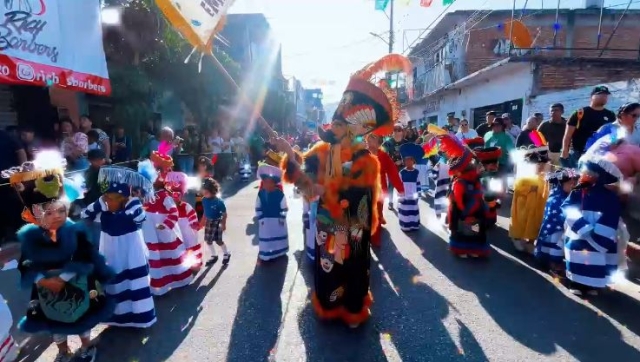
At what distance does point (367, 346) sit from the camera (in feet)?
10.3

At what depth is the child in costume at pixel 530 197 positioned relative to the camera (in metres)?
5.14

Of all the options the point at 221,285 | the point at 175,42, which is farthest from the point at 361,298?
the point at 175,42

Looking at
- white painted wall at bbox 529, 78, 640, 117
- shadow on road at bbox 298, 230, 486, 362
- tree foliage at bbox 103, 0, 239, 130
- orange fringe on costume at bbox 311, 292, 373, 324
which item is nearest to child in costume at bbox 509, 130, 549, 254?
shadow on road at bbox 298, 230, 486, 362

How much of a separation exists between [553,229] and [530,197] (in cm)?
70

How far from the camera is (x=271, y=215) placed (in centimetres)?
521

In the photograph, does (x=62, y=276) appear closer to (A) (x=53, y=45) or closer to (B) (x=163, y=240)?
(B) (x=163, y=240)

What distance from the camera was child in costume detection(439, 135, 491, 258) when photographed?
16.3 feet

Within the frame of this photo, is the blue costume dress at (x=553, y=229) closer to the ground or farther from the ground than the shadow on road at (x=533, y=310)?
farther from the ground

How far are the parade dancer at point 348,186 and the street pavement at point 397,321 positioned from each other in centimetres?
35

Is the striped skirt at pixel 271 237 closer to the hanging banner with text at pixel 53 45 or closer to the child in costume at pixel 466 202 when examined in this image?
the child in costume at pixel 466 202

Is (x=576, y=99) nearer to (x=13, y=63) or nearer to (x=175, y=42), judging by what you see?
(x=175, y=42)

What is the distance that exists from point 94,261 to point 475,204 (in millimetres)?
4183

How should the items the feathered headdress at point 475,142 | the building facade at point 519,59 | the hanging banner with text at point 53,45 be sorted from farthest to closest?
the building facade at point 519,59, the feathered headdress at point 475,142, the hanging banner with text at point 53,45

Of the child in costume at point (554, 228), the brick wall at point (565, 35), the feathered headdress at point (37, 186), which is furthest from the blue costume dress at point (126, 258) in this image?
the brick wall at point (565, 35)
